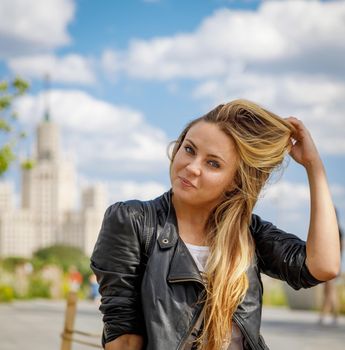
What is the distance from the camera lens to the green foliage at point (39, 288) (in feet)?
91.8

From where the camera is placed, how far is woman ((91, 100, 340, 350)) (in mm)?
2402

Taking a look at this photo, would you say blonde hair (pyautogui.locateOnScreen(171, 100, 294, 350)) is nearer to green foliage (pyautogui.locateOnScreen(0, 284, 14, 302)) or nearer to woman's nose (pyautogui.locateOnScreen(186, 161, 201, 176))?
woman's nose (pyautogui.locateOnScreen(186, 161, 201, 176))

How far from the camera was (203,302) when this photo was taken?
95.5 inches

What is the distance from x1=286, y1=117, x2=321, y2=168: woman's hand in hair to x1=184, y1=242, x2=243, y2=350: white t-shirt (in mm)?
425

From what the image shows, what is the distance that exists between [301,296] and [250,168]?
17203 mm

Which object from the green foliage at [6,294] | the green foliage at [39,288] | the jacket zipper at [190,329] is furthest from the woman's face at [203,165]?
the green foliage at [39,288]

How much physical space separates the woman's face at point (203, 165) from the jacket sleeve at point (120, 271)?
7.3 inches

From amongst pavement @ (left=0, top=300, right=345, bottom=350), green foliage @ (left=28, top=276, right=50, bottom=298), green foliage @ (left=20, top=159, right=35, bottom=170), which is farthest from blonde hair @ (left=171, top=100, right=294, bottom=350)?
green foliage @ (left=28, top=276, right=50, bottom=298)

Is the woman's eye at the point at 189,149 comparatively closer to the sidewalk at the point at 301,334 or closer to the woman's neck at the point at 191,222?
the woman's neck at the point at 191,222

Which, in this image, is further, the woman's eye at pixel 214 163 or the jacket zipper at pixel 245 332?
the woman's eye at pixel 214 163

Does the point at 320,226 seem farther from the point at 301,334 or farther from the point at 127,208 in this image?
the point at 301,334

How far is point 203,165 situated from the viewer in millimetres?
2564

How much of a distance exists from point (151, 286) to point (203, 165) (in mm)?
404

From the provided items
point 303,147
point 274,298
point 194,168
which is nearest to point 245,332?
point 194,168
